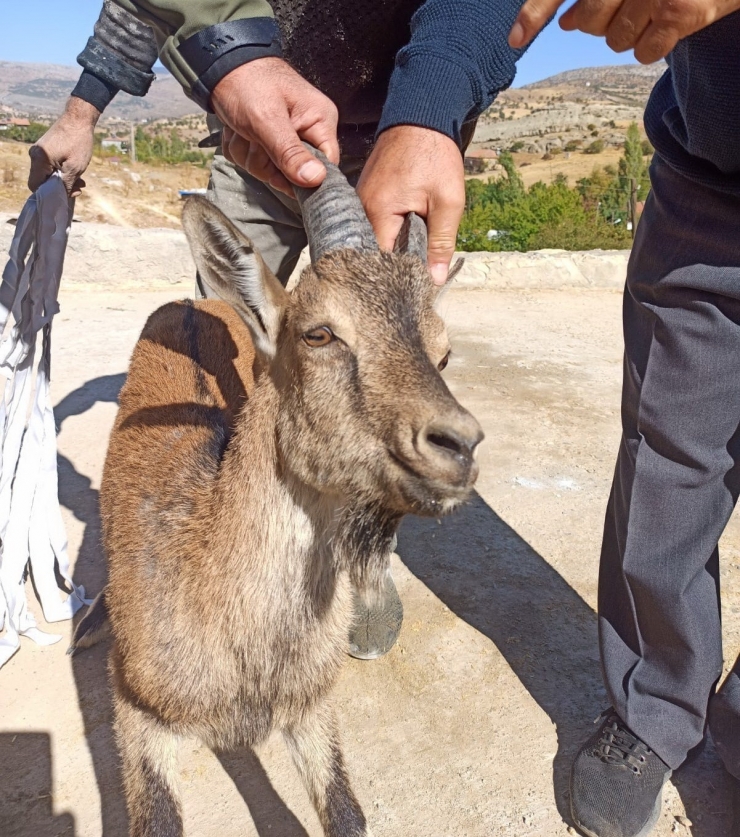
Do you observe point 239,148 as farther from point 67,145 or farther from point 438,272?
point 67,145

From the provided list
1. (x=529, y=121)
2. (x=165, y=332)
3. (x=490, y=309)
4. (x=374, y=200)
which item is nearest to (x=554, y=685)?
(x=374, y=200)

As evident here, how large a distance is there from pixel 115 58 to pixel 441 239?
1.80 meters

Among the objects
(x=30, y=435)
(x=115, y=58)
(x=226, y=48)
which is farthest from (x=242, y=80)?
(x=30, y=435)

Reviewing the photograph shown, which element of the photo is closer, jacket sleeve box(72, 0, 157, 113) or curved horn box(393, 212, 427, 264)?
curved horn box(393, 212, 427, 264)

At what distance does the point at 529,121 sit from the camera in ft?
269

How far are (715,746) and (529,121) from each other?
87.9 metres

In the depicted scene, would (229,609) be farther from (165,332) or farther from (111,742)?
(165,332)

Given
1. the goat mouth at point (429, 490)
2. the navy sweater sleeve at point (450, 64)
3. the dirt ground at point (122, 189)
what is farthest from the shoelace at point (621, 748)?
the dirt ground at point (122, 189)

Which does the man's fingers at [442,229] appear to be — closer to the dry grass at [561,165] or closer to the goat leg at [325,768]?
the goat leg at [325,768]

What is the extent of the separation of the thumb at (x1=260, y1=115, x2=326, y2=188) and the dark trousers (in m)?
1.07

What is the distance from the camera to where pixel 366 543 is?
6.73 ft

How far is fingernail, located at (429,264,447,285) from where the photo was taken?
2389 millimetres

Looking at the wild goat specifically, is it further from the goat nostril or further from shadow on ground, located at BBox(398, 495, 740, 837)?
shadow on ground, located at BBox(398, 495, 740, 837)

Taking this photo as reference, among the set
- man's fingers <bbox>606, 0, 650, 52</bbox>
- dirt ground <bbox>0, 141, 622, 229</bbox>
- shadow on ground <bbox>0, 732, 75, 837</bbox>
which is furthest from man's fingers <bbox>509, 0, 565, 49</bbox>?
dirt ground <bbox>0, 141, 622, 229</bbox>
